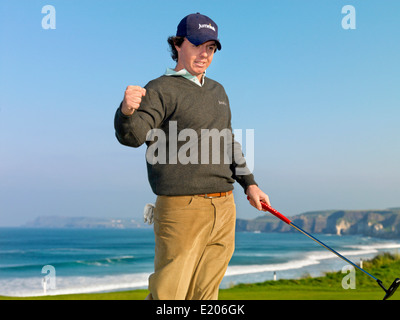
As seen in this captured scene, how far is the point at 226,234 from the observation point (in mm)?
2717

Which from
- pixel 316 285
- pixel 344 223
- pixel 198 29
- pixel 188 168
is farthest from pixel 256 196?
pixel 344 223

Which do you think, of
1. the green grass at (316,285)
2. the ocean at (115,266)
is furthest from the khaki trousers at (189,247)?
the ocean at (115,266)

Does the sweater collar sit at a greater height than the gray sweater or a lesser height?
greater

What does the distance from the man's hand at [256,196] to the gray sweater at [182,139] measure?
21 centimetres

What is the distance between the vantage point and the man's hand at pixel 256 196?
2.81 meters

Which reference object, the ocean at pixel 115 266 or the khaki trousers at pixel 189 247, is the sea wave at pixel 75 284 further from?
the khaki trousers at pixel 189 247

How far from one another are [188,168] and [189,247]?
0.41 meters

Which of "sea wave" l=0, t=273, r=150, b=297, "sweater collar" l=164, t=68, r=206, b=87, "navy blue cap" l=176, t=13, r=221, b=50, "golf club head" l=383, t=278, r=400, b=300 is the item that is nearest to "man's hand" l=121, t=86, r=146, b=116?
"sweater collar" l=164, t=68, r=206, b=87

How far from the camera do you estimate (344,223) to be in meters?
67.8

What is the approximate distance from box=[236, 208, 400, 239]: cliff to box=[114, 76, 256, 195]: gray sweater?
5599cm

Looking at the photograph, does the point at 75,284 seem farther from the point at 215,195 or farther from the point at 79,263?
the point at 215,195

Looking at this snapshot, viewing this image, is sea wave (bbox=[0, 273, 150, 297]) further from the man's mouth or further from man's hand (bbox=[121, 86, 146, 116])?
man's hand (bbox=[121, 86, 146, 116])

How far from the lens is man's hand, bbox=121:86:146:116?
7.18 feet
